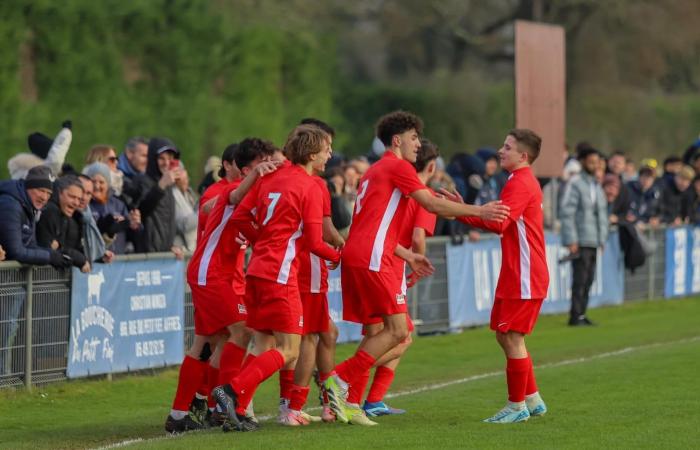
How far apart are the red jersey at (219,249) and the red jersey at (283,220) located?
1.65 ft

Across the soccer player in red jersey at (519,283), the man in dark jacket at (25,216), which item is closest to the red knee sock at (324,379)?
the soccer player in red jersey at (519,283)

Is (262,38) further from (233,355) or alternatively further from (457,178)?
(233,355)

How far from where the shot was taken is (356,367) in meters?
10.8

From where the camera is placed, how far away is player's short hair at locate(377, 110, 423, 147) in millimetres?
11031

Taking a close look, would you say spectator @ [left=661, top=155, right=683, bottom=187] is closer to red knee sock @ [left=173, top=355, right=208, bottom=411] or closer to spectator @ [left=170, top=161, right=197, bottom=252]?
spectator @ [left=170, top=161, right=197, bottom=252]

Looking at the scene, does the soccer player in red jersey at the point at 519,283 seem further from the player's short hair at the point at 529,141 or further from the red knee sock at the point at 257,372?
the red knee sock at the point at 257,372

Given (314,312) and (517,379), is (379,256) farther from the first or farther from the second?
(517,379)

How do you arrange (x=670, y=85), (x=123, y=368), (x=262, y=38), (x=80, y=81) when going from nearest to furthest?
(x=123, y=368)
(x=80, y=81)
(x=262, y=38)
(x=670, y=85)

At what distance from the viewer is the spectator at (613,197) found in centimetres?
2308

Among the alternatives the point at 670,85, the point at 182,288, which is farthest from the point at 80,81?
the point at 670,85

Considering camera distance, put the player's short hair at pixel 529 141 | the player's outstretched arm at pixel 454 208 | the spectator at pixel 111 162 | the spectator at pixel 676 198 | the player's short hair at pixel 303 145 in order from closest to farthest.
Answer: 1. the player's short hair at pixel 303 145
2. the player's outstretched arm at pixel 454 208
3. the player's short hair at pixel 529 141
4. the spectator at pixel 111 162
5. the spectator at pixel 676 198

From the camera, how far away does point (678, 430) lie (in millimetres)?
10133

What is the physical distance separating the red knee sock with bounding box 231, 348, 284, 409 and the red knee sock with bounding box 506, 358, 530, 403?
1.80 m

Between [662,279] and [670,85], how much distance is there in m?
31.5
